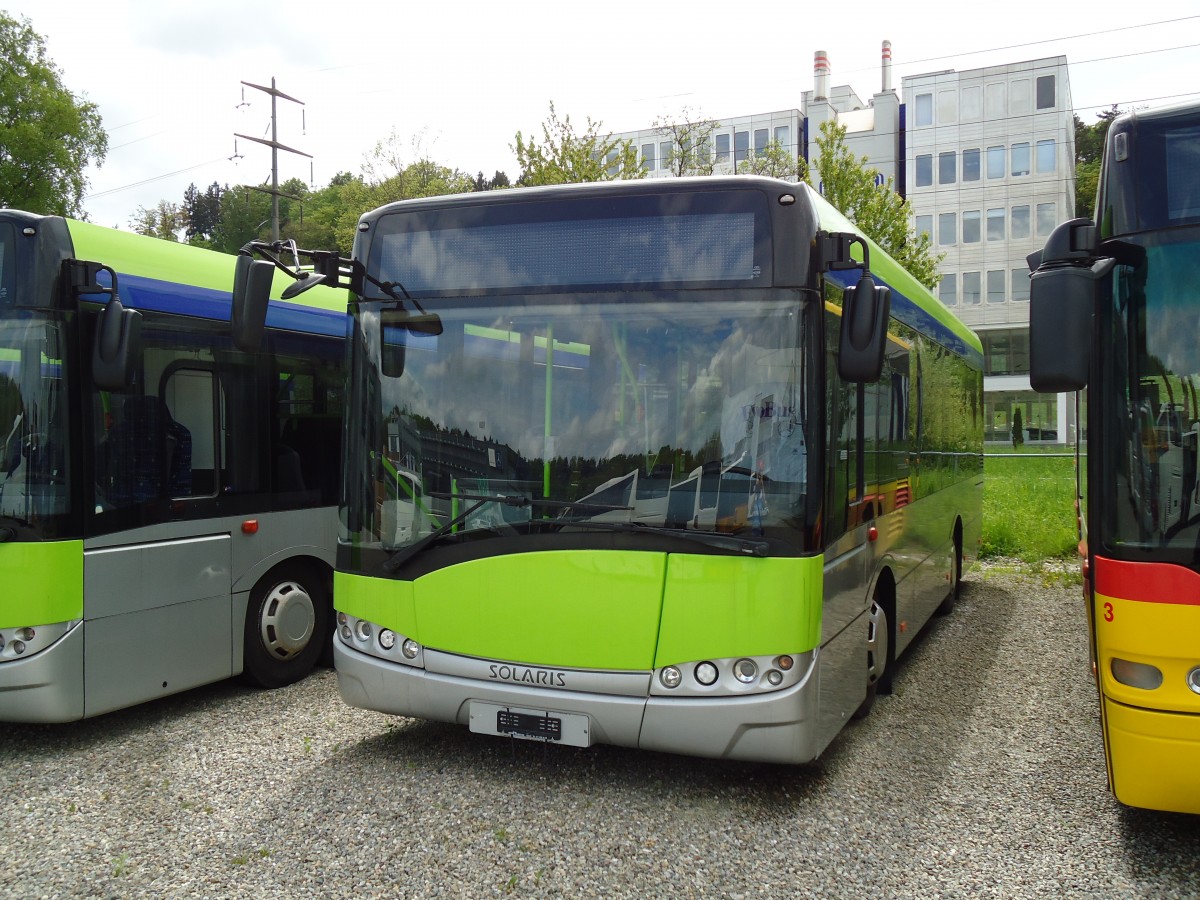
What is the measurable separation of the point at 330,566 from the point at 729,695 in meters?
4.03

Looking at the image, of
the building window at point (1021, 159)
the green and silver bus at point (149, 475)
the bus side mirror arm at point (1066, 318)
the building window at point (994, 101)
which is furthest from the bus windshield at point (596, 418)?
the building window at point (994, 101)

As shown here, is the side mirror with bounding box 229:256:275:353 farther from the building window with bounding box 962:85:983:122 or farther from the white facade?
the building window with bounding box 962:85:983:122

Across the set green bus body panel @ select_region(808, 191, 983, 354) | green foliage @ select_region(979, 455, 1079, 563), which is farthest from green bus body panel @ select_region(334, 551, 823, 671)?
green foliage @ select_region(979, 455, 1079, 563)

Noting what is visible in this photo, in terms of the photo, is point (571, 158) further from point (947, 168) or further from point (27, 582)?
point (947, 168)

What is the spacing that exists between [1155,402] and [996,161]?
53893mm

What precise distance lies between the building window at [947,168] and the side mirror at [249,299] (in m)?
54.0

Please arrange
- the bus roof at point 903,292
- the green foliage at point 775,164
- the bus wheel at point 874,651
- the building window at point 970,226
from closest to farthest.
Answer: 1. the bus roof at point 903,292
2. the bus wheel at point 874,651
3. the green foliage at point 775,164
4. the building window at point 970,226

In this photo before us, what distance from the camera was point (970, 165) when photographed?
5347 centimetres

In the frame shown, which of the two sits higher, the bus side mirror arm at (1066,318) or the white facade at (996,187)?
the white facade at (996,187)

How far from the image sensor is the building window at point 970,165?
53.3 metres

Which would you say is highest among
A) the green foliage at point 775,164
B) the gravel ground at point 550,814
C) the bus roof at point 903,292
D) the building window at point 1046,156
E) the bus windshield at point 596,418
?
the building window at point 1046,156

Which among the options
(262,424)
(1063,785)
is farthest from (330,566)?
(1063,785)

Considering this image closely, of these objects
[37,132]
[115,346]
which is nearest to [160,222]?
[37,132]

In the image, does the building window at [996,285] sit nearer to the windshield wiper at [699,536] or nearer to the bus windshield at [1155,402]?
the bus windshield at [1155,402]
